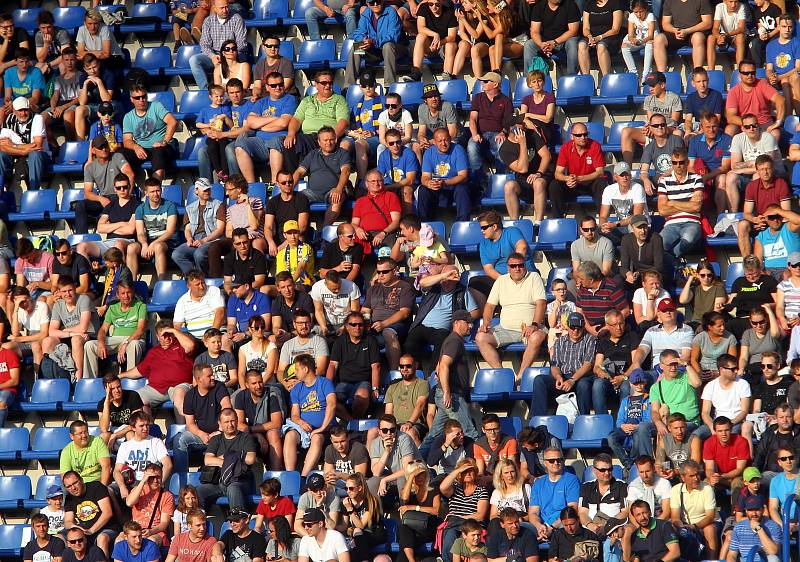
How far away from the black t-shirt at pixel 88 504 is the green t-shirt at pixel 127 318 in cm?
196

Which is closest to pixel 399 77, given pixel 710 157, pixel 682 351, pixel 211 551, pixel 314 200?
pixel 314 200

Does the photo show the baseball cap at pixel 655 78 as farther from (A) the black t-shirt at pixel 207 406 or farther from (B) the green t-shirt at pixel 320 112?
(A) the black t-shirt at pixel 207 406

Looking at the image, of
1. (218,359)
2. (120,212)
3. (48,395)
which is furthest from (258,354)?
(120,212)

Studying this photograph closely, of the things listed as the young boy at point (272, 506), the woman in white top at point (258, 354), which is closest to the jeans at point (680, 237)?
the woman in white top at point (258, 354)

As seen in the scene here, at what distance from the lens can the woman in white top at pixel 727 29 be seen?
1642cm

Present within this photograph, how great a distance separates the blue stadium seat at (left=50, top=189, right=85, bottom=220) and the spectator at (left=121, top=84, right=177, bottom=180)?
72 centimetres

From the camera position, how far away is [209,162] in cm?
1708

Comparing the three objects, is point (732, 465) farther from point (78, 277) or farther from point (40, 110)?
point (40, 110)

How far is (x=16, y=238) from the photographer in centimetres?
1750

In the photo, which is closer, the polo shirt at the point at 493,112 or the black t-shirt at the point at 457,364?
the black t-shirt at the point at 457,364

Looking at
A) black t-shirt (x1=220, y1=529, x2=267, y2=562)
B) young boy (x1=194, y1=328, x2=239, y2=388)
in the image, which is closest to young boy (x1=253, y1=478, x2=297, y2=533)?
black t-shirt (x1=220, y1=529, x2=267, y2=562)

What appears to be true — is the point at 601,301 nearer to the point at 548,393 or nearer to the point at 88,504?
the point at 548,393

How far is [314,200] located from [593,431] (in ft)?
13.6

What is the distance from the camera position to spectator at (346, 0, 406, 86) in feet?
56.9
